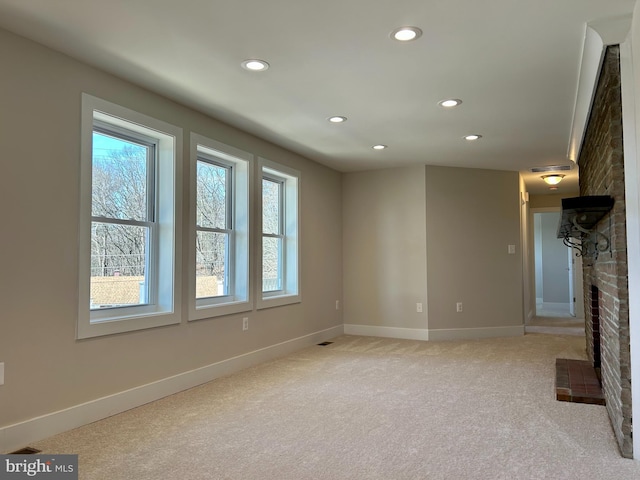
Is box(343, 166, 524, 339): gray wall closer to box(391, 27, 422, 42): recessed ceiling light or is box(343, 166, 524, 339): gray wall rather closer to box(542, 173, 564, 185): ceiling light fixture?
box(542, 173, 564, 185): ceiling light fixture

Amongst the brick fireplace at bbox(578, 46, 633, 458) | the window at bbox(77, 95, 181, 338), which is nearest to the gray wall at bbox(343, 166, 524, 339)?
the brick fireplace at bbox(578, 46, 633, 458)

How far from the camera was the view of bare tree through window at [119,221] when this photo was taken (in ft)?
10.7

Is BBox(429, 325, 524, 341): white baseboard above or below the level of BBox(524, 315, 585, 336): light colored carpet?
above

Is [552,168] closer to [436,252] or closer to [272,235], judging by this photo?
[436,252]

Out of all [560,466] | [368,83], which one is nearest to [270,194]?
[368,83]

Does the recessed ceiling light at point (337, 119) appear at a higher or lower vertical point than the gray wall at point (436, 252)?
higher

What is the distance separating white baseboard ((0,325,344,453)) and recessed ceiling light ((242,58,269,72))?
7.60 feet

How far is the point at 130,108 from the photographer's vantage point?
3383mm

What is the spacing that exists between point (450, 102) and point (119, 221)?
262 cm

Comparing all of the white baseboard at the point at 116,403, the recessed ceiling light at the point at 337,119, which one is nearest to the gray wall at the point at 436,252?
the white baseboard at the point at 116,403

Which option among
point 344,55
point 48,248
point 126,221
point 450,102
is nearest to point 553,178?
point 450,102

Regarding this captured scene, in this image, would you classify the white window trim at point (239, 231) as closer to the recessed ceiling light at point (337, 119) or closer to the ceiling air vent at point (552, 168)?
the recessed ceiling light at point (337, 119)

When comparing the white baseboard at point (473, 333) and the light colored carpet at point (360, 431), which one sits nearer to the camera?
the light colored carpet at point (360, 431)

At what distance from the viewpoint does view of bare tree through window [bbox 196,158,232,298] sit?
4213 millimetres
